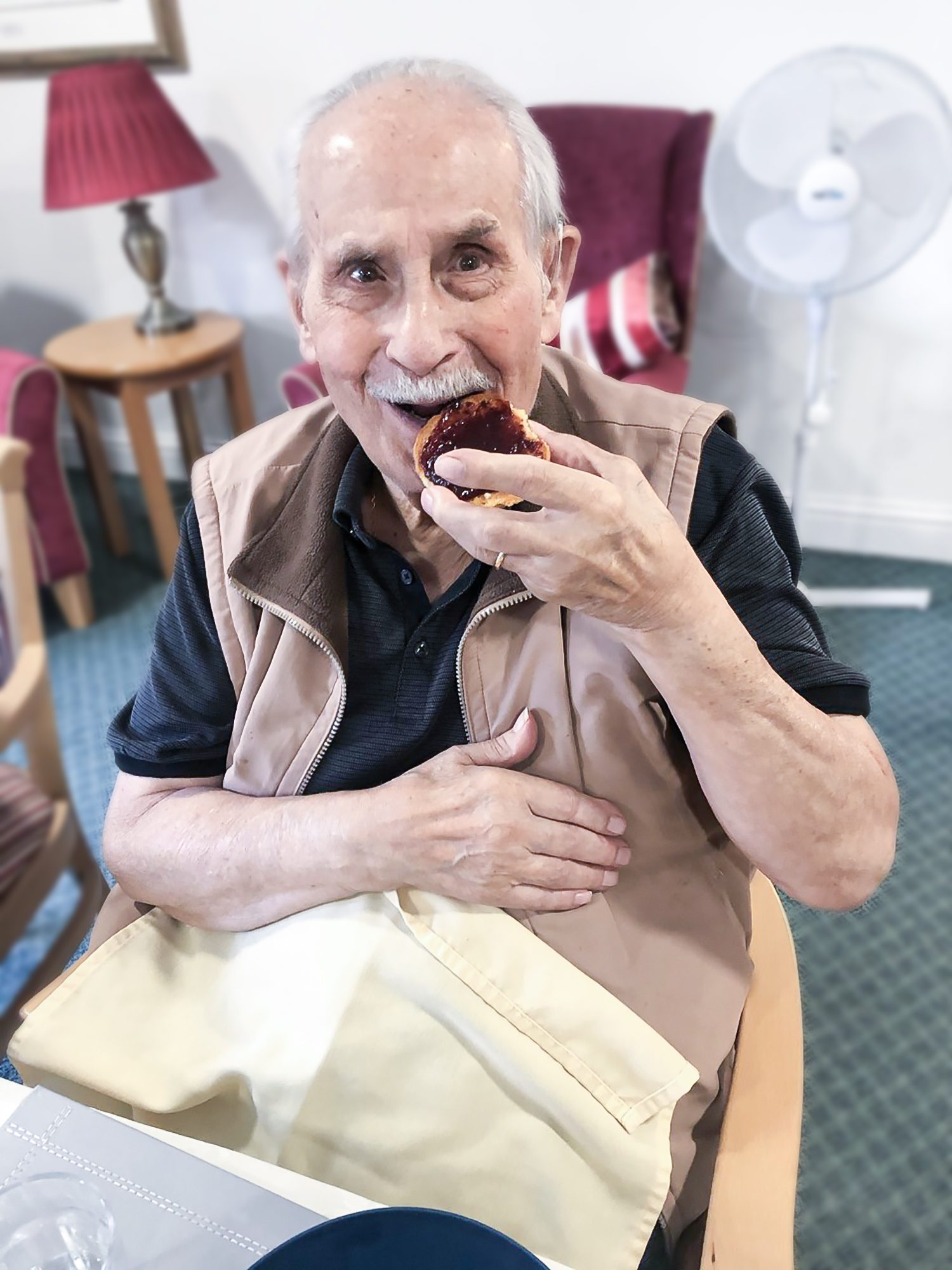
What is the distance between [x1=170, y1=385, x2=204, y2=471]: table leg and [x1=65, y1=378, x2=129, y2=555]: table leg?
27cm

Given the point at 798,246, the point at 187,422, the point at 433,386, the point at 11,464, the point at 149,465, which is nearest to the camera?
the point at 433,386

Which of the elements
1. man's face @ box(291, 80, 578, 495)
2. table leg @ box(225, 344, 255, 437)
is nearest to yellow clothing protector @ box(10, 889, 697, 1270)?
man's face @ box(291, 80, 578, 495)

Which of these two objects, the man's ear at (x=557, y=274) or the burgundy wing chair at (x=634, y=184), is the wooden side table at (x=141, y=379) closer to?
the burgundy wing chair at (x=634, y=184)

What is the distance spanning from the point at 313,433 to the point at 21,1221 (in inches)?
28.4

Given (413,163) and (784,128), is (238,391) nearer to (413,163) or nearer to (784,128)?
(784,128)

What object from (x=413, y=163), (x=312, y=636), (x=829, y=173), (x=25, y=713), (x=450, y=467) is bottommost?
(x=25, y=713)

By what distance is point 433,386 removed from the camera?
2.74ft

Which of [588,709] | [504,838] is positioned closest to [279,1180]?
[504,838]

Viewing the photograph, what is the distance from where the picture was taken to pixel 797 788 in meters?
0.77

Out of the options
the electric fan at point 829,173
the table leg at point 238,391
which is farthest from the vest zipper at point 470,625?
the table leg at point 238,391

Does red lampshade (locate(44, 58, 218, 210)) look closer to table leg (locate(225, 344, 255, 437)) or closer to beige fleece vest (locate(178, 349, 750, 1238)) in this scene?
table leg (locate(225, 344, 255, 437))

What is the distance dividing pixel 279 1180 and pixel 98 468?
269 centimetres

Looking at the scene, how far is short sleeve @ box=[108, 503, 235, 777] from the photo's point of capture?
3.19ft

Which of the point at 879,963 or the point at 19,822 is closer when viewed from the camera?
the point at 19,822
